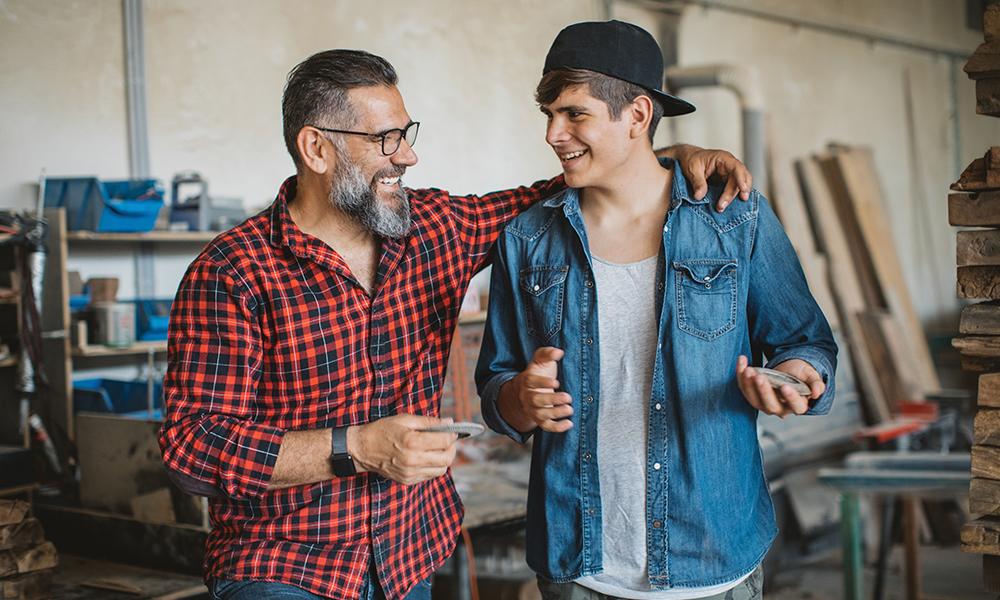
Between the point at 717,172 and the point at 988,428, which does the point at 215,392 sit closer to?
the point at 717,172

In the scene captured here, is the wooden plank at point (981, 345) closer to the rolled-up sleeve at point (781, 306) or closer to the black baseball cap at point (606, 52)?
the rolled-up sleeve at point (781, 306)

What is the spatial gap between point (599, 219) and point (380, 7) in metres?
3.97

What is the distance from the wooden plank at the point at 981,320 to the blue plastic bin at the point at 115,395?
3426 millimetres

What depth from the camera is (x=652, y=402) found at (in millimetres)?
1994

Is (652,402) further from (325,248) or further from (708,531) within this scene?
(325,248)

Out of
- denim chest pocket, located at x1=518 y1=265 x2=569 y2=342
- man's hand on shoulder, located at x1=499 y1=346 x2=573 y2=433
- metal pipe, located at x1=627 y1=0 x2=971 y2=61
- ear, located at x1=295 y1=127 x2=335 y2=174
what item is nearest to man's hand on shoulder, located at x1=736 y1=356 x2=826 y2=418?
man's hand on shoulder, located at x1=499 y1=346 x2=573 y2=433

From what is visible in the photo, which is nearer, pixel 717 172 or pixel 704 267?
pixel 704 267

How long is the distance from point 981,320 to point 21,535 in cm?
256

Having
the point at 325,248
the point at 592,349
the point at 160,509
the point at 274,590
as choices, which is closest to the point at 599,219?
the point at 592,349

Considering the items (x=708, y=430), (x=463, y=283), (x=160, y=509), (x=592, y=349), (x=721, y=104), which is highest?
(x=721, y=104)

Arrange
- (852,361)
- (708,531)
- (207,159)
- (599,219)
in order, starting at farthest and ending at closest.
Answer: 1. (852,361)
2. (207,159)
3. (599,219)
4. (708,531)

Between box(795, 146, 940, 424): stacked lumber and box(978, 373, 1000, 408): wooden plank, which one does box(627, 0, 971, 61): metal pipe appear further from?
box(978, 373, 1000, 408): wooden plank

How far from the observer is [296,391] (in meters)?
2.13

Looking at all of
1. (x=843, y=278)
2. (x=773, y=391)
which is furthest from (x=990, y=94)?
(x=843, y=278)
